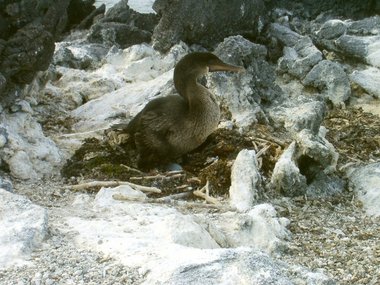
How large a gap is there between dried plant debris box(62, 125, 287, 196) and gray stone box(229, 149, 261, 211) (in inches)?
6.9

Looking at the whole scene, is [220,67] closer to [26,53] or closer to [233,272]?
[26,53]

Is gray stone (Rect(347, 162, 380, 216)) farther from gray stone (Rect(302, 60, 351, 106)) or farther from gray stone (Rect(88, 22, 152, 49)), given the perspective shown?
gray stone (Rect(88, 22, 152, 49))

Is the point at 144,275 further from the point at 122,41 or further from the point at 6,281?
the point at 122,41

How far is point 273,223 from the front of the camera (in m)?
6.19

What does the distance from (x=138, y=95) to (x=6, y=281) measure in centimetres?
552

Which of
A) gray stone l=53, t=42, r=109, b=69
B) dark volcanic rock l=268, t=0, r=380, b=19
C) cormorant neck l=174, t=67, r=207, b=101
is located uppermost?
cormorant neck l=174, t=67, r=207, b=101

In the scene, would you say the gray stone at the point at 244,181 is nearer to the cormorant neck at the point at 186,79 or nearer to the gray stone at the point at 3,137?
the cormorant neck at the point at 186,79

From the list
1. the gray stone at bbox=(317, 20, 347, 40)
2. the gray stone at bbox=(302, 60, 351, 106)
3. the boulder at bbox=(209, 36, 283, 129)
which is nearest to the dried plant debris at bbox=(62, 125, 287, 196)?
the boulder at bbox=(209, 36, 283, 129)

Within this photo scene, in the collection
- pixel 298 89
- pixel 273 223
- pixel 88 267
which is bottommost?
pixel 298 89

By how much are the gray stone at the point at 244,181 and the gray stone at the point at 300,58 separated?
3.91m

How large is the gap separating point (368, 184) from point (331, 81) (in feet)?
11.3

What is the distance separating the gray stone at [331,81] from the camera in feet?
34.4

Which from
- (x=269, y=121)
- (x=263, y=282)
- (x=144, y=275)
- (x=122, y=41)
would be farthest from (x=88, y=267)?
(x=122, y=41)

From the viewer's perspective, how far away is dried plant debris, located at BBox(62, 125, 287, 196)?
734cm
